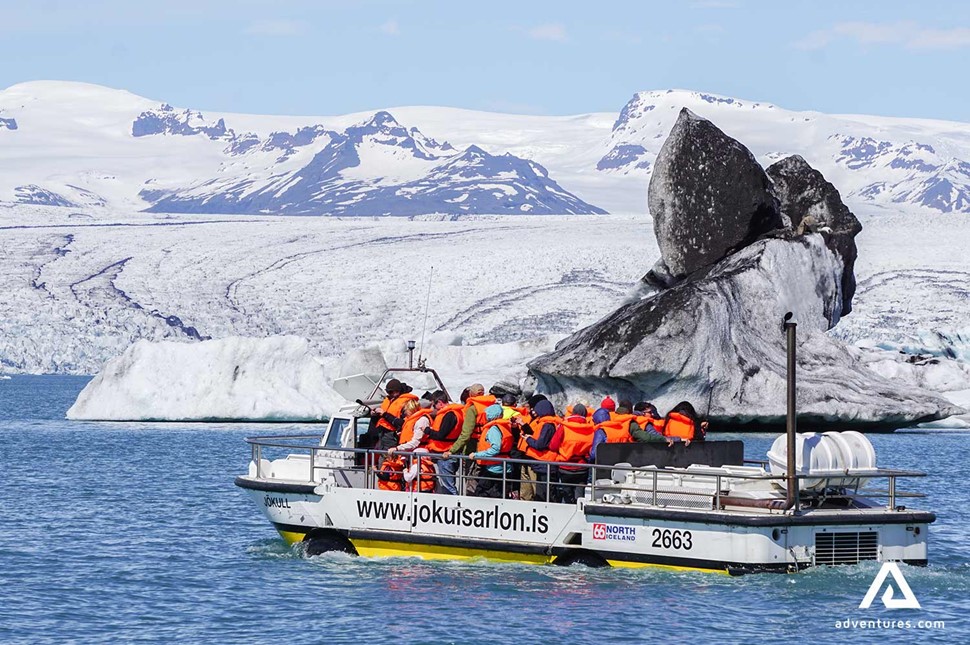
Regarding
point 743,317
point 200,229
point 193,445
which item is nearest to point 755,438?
point 743,317

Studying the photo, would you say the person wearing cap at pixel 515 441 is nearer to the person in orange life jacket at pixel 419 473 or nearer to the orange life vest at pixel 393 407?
the person in orange life jacket at pixel 419 473

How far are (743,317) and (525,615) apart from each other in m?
24.0

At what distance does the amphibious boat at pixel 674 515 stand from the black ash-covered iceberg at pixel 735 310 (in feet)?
62.7

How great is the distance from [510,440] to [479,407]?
1.62ft

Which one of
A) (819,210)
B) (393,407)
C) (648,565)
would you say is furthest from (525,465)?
(819,210)

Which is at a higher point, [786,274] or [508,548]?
[786,274]

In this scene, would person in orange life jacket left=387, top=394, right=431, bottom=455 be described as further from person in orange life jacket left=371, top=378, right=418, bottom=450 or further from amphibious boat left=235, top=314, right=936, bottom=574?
amphibious boat left=235, top=314, right=936, bottom=574

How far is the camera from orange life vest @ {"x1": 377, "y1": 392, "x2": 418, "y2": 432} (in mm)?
17203

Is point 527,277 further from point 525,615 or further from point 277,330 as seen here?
point 525,615

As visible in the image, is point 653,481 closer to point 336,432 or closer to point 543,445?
point 543,445

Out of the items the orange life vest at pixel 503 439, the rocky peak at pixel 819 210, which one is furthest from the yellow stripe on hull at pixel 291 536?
the rocky peak at pixel 819 210

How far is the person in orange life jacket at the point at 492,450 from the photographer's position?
1603 centimetres

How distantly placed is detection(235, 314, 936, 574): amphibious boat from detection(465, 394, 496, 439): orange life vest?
0.59 meters

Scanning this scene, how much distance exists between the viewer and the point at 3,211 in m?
124
